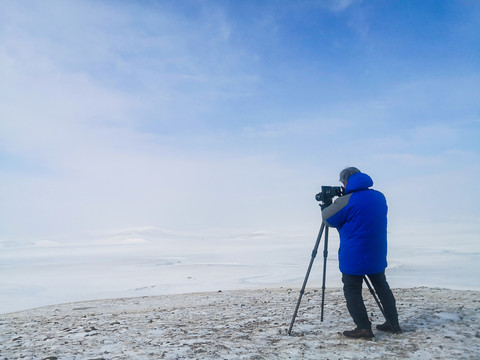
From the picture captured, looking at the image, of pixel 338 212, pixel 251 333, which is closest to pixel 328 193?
pixel 338 212

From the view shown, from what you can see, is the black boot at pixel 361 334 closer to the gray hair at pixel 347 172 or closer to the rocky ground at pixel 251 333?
the rocky ground at pixel 251 333

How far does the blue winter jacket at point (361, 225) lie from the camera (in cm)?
422

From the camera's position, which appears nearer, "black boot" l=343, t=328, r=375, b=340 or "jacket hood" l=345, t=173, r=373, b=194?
"black boot" l=343, t=328, r=375, b=340

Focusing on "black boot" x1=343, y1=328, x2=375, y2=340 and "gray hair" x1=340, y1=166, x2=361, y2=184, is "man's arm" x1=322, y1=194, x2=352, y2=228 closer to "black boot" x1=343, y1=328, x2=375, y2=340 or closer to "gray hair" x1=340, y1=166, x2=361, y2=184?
"gray hair" x1=340, y1=166, x2=361, y2=184

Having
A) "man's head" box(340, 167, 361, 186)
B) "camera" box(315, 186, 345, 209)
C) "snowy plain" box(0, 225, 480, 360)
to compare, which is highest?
"man's head" box(340, 167, 361, 186)

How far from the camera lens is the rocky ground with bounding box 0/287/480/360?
393 centimetres

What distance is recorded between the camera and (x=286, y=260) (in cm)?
1884

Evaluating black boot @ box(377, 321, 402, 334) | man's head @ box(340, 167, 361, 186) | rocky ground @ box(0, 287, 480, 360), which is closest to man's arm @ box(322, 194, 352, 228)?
man's head @ box(340, 167, 361, 186)

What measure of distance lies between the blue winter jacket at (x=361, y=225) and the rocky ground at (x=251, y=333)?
95 cm

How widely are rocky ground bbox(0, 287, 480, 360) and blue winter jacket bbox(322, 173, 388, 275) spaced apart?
37.2 inches

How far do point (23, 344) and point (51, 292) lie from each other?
27.9ft

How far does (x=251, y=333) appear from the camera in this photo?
4.83 m

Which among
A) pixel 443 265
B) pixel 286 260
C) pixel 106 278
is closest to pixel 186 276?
pixel 106 278

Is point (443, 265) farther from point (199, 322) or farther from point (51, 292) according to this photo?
point (51, 292)
